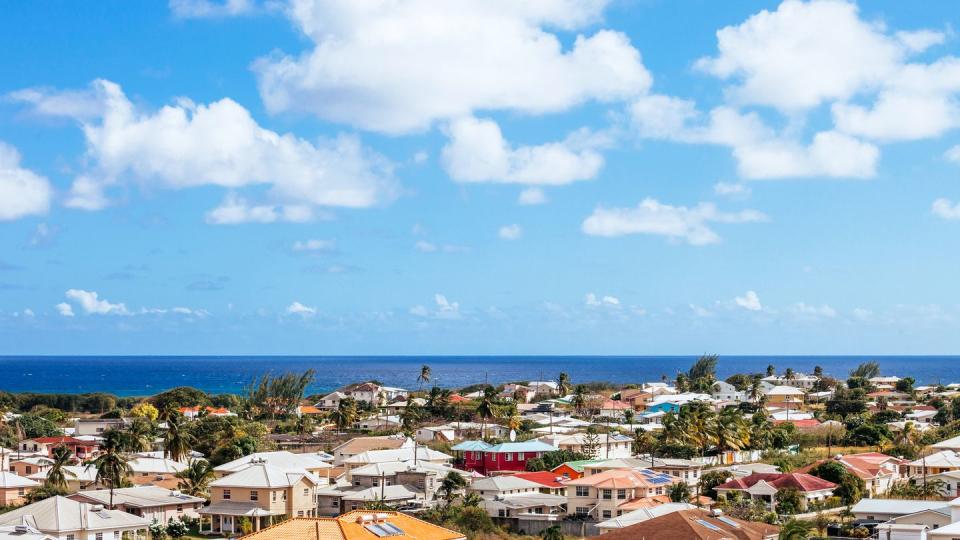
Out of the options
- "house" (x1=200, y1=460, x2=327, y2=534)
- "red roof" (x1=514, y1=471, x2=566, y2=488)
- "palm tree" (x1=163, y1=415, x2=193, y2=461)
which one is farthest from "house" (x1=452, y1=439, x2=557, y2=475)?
"house" (x1=200, y1=460, x2=327, y2=534)

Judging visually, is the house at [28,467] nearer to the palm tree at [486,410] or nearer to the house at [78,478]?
the house at [78,478]

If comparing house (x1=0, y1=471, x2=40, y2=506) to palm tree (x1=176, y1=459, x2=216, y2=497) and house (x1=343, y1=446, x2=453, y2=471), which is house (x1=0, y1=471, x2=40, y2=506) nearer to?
palm tree (x1=176, y1=459, x2=216, y2=497)

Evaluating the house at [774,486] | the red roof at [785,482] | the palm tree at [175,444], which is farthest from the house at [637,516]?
the palm tree at [175,444]

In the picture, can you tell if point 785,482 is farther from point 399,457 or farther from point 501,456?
point 399,457

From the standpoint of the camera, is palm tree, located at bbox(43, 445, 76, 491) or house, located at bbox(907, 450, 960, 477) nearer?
palm tree, located at bbox(43, 445, 76, 491)

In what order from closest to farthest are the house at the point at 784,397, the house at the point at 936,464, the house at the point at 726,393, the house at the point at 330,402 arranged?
the house at the point at 936,464
the house at the point at 784,397
the house at the point at 330,402
the house at the point at 726,393
